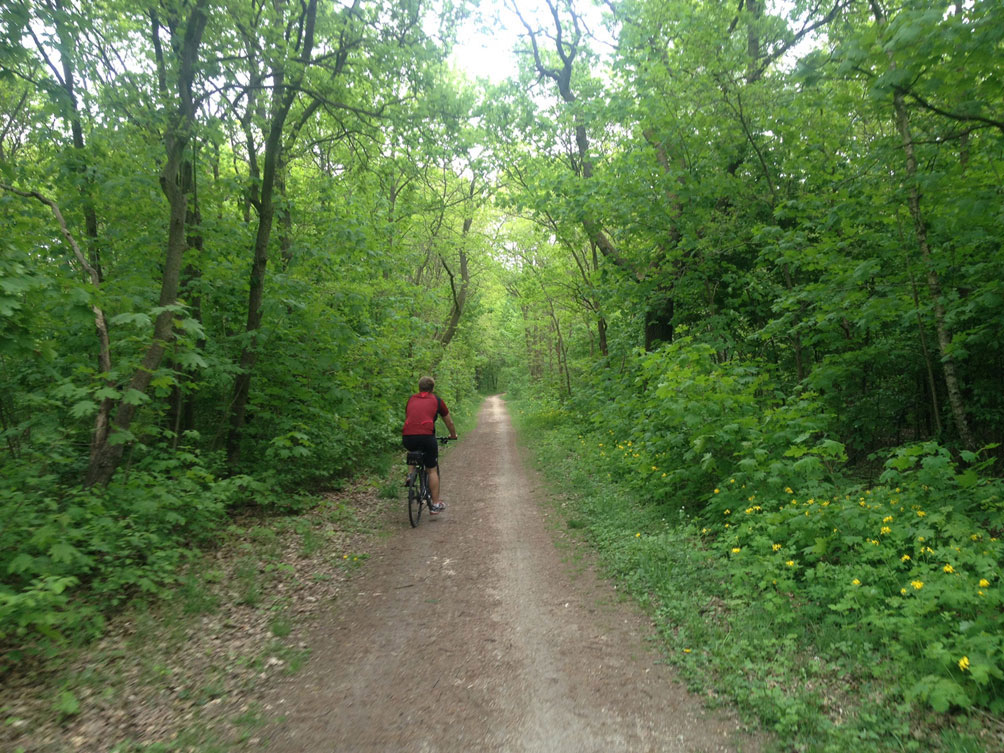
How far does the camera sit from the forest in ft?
12.5

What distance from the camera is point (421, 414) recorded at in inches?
297

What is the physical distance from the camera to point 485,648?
404 cm

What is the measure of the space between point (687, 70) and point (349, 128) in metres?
5.70

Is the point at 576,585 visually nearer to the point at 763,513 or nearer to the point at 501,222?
the point at 763,513

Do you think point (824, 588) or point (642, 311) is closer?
point (824, 588)

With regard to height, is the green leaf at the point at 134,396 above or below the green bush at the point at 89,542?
above

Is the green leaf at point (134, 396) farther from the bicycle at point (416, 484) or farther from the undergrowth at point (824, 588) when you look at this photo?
the undergrowth at point (824, 588)

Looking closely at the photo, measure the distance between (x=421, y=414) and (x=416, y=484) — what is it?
1.03 metres

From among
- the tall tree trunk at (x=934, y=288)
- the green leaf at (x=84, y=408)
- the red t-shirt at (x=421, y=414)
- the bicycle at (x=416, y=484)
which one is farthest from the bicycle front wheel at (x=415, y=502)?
the tall tree trunk at (x=934, y=288)

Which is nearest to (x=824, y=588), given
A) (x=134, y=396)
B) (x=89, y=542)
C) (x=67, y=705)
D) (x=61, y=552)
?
(x=67, y=705)

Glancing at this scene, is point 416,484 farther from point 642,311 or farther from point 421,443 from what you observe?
point 642,311

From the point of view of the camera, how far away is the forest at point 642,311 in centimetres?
380

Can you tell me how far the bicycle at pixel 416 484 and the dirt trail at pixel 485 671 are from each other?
3.86 feet

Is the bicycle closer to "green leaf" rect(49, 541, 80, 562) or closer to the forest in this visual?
the forest
